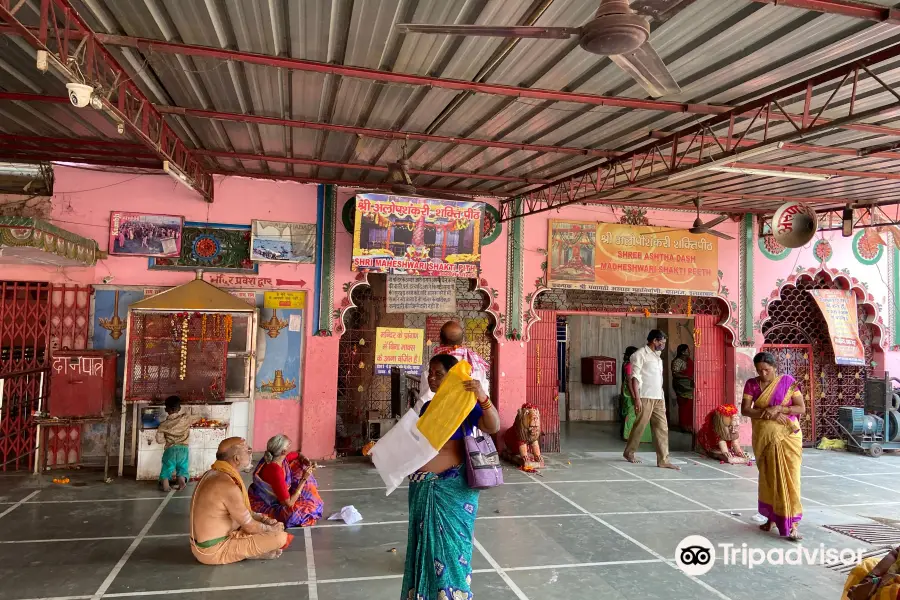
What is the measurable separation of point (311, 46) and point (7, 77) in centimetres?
283

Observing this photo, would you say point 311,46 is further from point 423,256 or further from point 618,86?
point 423,256

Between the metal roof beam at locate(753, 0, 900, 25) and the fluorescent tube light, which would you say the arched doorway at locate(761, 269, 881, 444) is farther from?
the fluorescent tube light

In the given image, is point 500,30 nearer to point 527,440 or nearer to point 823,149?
point 823,149

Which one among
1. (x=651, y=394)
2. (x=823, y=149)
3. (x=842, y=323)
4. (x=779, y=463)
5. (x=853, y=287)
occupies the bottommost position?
(x=779, y=463)

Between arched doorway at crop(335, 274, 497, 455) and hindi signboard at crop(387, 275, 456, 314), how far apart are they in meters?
0.34

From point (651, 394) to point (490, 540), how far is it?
4.23m

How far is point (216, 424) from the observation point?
7.04 metres

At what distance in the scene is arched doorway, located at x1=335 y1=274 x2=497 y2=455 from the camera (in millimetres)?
9125

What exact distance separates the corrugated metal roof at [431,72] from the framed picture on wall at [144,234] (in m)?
1.13

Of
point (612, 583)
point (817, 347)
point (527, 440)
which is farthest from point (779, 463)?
point (817, 347)

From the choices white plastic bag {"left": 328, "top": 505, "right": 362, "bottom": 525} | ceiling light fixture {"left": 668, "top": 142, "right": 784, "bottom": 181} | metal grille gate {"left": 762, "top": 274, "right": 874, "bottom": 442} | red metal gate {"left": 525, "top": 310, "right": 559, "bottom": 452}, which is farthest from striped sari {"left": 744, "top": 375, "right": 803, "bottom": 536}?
metal grille gate {"left": 762, "top": 274, "right": 874, "bottom": 442}

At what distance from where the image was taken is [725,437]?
29.7ft

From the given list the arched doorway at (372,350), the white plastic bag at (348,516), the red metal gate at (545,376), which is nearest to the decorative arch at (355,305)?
the arched doorway at (372,350)

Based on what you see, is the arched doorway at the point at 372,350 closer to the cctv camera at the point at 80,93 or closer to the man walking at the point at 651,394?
the man walking at the point at 651,394
